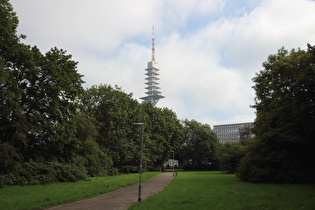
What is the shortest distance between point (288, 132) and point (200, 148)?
51453 mm

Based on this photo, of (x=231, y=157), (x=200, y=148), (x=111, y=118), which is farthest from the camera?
(x=200, y=148)

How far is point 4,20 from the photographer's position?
22.1 meters

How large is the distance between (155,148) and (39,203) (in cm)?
4485

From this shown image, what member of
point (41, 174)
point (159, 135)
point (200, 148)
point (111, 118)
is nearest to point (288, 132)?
point (41, 174)

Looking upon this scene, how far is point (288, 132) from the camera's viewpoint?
76.7 feet

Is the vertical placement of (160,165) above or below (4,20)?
below

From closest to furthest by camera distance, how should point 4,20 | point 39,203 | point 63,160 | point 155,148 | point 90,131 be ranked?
point 39,203 → point 4,20 → point 63,160 → point 90,131 → point 155,148

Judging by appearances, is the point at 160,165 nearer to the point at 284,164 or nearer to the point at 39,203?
the point at 284,164

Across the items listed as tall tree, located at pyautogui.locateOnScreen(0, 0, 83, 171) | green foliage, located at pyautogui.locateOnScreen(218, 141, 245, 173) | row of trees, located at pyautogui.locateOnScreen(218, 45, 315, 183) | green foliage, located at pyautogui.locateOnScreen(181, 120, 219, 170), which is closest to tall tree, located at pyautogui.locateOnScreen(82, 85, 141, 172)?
tall tree, located at pyautogui.locateOnScreen(0, 0, 83, 171)

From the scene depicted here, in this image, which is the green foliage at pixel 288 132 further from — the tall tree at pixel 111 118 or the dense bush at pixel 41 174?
the tall tree at pixel 111 118

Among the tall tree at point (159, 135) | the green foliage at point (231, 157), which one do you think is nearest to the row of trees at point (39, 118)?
the tall tree at point (159, 135)

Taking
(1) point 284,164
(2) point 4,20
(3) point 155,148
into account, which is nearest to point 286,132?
(1) point 284,164

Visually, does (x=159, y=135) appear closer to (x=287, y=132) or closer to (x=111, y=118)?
(x=111, y=118)

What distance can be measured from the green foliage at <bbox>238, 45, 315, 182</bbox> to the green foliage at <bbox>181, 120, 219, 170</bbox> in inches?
1861
